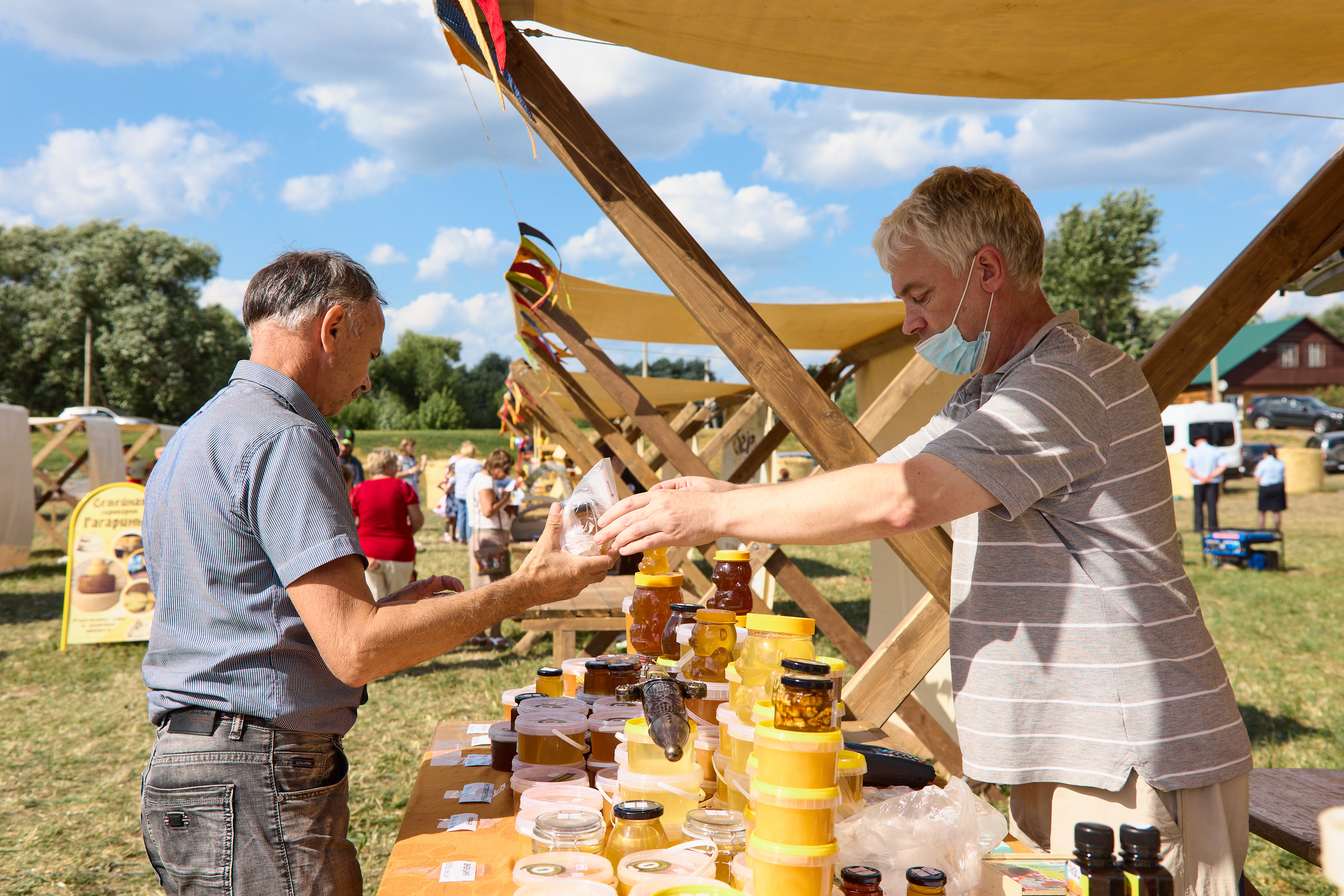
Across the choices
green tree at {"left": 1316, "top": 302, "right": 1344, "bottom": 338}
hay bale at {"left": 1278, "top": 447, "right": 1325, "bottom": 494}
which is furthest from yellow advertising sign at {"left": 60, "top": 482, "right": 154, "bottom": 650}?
green tree at {"left": 1316, "top": 302, "right": 1344, "bottom": 338}

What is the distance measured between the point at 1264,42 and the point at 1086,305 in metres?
37.8

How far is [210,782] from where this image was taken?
167 cm

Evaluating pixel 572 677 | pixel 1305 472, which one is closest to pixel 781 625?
pixel 572 677

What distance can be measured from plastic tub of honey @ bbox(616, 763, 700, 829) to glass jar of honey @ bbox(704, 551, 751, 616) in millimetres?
625

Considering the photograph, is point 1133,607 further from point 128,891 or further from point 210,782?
point 128,891

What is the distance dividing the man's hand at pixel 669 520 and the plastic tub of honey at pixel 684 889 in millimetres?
531

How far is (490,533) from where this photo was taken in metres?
8.36

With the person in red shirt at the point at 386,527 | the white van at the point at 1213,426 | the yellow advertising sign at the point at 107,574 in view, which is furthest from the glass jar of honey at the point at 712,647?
the white van at the point at 1213,426

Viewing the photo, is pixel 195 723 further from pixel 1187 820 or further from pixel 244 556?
pixel 1187 820

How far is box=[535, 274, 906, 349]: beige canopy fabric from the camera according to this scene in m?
5.78

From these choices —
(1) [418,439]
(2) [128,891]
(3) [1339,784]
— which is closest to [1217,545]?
(3) [1339,784]

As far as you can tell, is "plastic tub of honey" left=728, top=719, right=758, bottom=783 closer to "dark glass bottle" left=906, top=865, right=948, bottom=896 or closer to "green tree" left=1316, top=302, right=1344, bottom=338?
"dark glass bottle" left=906, top=865, right=948, bottom=896

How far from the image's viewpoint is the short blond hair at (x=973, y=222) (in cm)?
172

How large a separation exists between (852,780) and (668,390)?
10386mm
